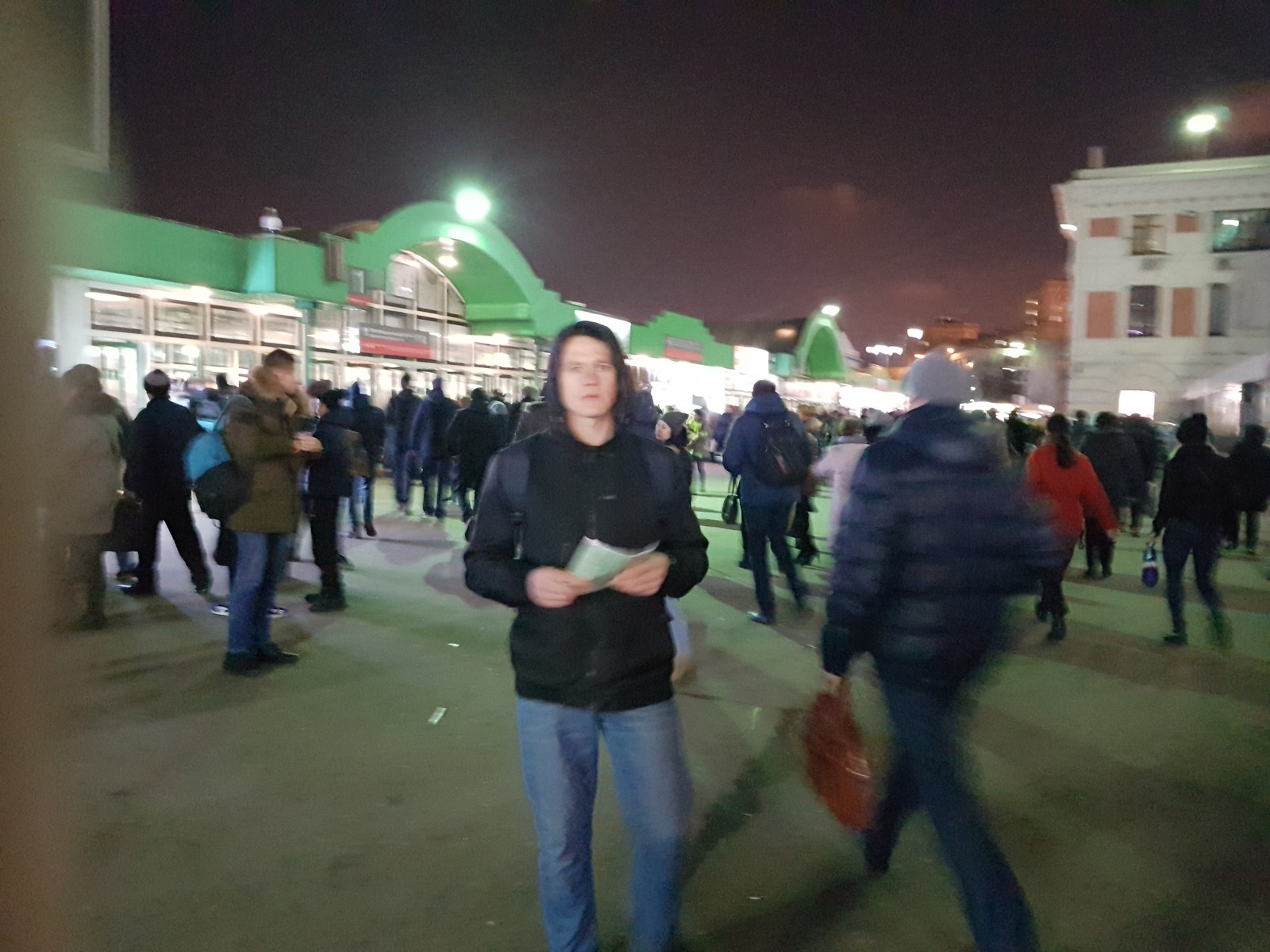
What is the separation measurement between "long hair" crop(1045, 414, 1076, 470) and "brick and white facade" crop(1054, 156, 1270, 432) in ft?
102

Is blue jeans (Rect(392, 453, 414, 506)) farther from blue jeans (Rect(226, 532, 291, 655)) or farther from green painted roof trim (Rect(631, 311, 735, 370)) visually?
green painted roof trim (Rect(631, 311, 735, 370))

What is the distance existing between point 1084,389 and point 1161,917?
122 ft

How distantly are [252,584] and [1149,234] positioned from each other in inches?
1497

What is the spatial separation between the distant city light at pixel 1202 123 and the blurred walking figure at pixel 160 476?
41708 millimetres

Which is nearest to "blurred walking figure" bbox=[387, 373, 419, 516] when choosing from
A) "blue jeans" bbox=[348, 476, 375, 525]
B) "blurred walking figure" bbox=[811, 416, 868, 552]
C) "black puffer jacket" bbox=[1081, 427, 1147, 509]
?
"blue jeans" bbox=[348, 476, 375, 525]

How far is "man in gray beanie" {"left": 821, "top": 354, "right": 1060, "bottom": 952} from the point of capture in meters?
2.57

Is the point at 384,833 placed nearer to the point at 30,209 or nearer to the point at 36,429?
the point at 36,429

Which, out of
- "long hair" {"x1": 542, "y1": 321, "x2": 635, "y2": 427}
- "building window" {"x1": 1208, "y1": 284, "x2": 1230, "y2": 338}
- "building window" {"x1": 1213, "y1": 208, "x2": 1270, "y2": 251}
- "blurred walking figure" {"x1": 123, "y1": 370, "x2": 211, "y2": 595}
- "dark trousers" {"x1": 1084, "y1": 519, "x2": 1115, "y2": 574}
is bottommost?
"dark trousers" {"x1": 1084, "y1": 519, "x2": 1115, "y2": 574}

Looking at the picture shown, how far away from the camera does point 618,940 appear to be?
300 centimetres

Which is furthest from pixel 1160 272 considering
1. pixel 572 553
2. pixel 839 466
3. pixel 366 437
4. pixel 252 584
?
pixel 572 553

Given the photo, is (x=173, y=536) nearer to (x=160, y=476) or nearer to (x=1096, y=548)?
(x=160, y=476)

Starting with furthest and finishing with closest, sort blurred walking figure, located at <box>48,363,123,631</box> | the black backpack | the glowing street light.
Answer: the glowing street light < the black backpack < blurred walking figure, located at <box>48,363,123,631</box>

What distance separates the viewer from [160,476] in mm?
7617

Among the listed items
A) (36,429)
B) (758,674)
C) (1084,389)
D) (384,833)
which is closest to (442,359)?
(758,674)
